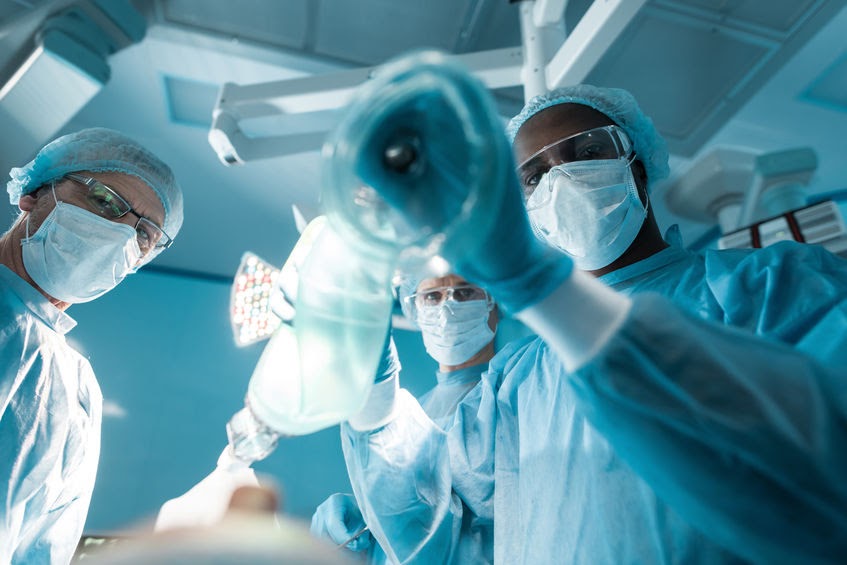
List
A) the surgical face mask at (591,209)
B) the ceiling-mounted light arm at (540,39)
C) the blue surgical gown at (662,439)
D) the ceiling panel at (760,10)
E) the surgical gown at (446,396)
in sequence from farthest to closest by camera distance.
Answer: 1. the ceiling panel at (760,10)
2. the ceiling-mounted light arm at (540,39)
3. the surgical gown at (446,396)
4. the surgical face mask at (591,209)
5. the blue surgical gown at (662,439)

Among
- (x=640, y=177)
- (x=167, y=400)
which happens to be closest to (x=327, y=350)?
(x=640, y=177)

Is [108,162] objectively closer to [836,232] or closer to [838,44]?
[836,232]

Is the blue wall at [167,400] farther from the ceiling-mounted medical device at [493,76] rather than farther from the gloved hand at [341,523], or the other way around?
the ceiling-mounted medical device at [493,76]

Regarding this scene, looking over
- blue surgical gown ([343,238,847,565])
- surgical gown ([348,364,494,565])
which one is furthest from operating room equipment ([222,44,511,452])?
surgical gown ([348,364,494,565])

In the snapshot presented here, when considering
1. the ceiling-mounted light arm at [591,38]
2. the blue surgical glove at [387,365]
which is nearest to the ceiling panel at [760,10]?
the ceiling-mounted light arm at [591,38]

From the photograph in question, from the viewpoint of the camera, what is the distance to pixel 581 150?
51.9 inches

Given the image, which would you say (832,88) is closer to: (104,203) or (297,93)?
(297,93)

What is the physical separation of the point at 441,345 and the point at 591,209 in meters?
0.93

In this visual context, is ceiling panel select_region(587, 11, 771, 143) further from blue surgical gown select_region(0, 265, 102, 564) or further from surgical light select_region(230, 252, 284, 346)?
blue surgical gown select_region(0, 265, 102, 564)

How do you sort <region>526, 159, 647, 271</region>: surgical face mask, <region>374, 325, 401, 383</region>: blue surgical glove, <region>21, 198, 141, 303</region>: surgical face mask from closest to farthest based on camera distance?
<region>374, 325, 401, 383</region>: blue surgical glove → <region>526, 159, 647, 271</region>: surgical face mask → <region>21, 198, 141, 303</region>: surgical face mask

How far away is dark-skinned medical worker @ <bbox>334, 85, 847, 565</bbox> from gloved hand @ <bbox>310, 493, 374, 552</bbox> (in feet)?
2.47

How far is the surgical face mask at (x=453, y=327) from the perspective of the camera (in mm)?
1960

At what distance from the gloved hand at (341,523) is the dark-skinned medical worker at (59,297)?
788 millimetres

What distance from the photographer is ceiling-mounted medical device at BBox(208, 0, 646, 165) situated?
179cm
